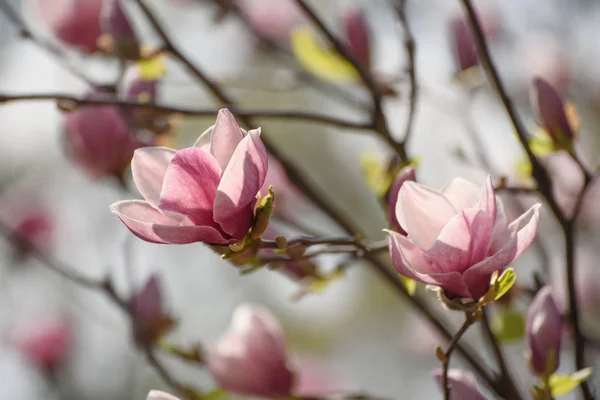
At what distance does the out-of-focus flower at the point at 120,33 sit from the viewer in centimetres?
100

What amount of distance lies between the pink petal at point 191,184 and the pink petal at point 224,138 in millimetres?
12

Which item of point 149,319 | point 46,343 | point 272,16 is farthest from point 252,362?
point 46,343

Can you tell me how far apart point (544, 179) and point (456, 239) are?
27cm

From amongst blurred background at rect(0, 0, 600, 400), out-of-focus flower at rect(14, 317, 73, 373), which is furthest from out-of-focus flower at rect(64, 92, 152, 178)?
out-of-focus flower at rect(14, 317, 73, 373)

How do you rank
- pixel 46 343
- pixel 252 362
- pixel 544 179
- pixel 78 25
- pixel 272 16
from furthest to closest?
1. pixel 46 343
2. pixel 272 16
3. pixel 78 25
4. pixel 252 362
5. pixel 544 179

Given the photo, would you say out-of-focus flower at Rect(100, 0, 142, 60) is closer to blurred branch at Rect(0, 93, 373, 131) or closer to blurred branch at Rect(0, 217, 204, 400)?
blurred branch at Rect(0, 93, 373, 131)

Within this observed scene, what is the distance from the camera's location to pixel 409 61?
890mm

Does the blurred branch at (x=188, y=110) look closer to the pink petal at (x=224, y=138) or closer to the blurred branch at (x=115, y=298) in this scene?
the pink petal at (x=224, y=138)

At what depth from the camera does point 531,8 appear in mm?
1834

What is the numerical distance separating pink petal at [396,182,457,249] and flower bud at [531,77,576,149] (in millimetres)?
292

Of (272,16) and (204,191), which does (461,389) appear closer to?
(204,191)

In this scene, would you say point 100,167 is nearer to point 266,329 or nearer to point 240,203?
point 266,329

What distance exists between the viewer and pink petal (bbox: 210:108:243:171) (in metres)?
0.61

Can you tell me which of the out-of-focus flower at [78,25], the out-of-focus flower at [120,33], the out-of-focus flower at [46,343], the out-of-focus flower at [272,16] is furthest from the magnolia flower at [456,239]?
the out-of-focus flower at [46,343]
